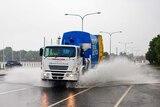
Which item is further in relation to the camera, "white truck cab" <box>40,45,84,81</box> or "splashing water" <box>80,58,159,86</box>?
"splashing water" <box>80,58,159,86</box>

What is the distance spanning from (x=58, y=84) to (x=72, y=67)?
7.38ft

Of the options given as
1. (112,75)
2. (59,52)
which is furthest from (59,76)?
(112,75)

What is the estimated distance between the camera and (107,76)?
3222cm

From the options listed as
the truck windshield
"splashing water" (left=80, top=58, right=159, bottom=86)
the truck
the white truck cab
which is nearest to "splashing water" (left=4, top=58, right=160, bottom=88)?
"splashing water" (left=80, top=58, right=159, bottom=86)

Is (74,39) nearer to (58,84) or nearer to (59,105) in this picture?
(58,84)

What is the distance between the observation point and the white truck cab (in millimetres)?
22609

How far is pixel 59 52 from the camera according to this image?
23.0m

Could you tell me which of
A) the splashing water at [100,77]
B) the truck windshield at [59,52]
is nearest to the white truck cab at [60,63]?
the truck windshield at [59,52]

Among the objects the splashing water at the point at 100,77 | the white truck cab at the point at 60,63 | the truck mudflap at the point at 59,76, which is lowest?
the splashing water at the point at 100,77

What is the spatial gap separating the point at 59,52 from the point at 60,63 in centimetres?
74

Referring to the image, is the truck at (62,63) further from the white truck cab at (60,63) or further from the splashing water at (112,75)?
the splashing water at (112,75)

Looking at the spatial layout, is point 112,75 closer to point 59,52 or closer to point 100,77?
point 100,77

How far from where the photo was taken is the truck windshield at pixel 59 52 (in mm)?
22984

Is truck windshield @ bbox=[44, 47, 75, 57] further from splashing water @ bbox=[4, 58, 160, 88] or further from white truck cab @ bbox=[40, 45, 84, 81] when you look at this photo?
splashing water @ bbox=[4, 58, 160, 88]
